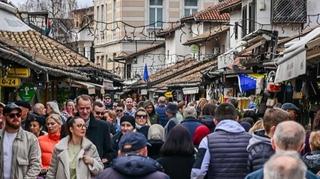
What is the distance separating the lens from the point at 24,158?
11945 mm

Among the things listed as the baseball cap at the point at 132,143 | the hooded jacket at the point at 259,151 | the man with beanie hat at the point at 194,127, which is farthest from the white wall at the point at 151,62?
the baseball cap at the point at 132,143

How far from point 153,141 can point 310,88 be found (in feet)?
25.8

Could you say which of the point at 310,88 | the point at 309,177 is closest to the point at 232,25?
the point at 310,88

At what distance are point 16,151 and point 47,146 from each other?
3.78 ft

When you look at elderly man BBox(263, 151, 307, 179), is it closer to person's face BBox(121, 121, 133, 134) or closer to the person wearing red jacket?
the person wearing red jacket

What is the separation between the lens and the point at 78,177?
11.4m

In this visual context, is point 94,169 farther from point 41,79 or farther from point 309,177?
point 41,79

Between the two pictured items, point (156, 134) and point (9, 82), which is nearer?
point (156, 134)

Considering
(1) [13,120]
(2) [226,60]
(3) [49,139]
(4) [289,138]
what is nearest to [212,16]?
(2) [226,60]

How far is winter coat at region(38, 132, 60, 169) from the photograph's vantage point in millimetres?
12961

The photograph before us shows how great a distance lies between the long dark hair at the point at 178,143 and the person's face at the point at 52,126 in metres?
2.31

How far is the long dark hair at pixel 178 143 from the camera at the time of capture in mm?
11163

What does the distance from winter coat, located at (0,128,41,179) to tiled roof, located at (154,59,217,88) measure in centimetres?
3306

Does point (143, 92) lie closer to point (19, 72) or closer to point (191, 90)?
point (191, 90)
